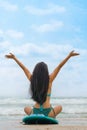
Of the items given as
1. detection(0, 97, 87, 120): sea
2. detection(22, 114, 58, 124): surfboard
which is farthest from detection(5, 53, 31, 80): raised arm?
detection(0, 97, 87, 120): sea

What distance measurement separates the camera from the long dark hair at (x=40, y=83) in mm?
7648

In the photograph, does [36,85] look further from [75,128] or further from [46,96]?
[75,128]

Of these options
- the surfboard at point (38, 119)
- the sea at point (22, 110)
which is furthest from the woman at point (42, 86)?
the sea at point (22, 110)

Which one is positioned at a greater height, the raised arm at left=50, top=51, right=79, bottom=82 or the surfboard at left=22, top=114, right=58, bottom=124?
the raised arm at left=50, top=51, right=79, bottom=82

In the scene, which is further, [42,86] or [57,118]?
[57,118]

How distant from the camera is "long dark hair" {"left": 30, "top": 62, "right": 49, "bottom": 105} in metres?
7.65

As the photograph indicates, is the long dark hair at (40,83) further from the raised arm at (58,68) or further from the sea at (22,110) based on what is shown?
the sea at (22,110)

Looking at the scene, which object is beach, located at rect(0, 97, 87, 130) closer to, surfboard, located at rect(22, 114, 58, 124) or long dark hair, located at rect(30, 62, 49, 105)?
surfboard, located at rect(22, 114, 58, 124)

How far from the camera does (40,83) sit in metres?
7.68

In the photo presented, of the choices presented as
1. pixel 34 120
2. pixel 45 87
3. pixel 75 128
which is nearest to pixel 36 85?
pixel 45 87

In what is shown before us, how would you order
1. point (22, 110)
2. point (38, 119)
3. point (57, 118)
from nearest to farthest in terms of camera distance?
point (38, 119)
point (57, 118)
point (22, 110)


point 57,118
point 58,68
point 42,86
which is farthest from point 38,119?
point 57,118

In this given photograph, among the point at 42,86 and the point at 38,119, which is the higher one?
the point at 42,86

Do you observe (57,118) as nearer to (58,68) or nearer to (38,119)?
(58,68)
